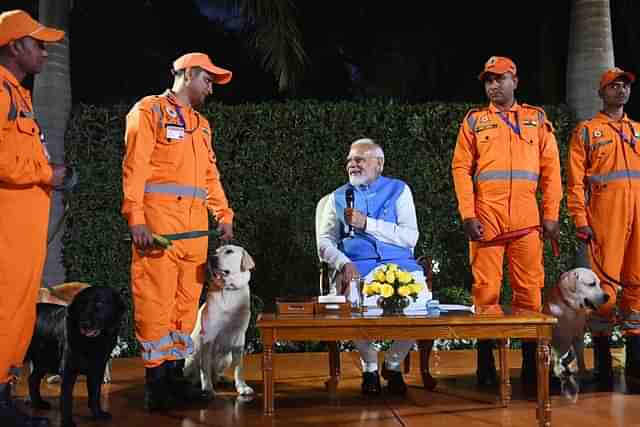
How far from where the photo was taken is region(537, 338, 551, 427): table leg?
3846 mm

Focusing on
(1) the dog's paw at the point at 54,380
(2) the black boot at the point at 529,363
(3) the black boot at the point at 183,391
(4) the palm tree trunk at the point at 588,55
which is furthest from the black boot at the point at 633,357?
(1) the dog's paw at the point at 54,380

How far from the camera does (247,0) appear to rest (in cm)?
706

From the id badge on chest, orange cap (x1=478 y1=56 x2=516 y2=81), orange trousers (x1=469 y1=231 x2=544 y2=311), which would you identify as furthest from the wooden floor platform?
orange cap (x1=478 y1=56 x2=516 y2=81)

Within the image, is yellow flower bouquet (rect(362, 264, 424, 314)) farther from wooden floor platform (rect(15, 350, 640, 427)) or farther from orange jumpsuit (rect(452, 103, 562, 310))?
orange jumpsuit (rect(452, 103, 562, 310))

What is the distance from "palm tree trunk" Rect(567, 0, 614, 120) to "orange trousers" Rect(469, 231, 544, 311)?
9.19 ft

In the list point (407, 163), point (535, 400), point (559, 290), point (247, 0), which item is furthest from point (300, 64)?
point (535, 400)

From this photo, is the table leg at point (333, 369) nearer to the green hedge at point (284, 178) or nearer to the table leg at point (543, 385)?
the table leg at point (543, 385)

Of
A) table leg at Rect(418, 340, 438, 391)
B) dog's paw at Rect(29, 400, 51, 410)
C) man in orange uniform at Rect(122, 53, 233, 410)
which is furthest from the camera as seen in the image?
table leg at Rect(418, 340, 438, 391)

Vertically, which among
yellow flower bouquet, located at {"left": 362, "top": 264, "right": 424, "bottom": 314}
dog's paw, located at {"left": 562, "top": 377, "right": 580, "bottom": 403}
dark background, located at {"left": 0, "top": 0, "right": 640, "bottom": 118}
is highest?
dark background, located at {"left": 0, "top": 0, "right": 640, "bottom": 118}

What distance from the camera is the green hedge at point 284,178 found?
Answer: 6891mm

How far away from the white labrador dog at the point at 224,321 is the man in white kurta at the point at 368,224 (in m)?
0.72

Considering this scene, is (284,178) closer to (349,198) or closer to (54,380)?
(349,198)

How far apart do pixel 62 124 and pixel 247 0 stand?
87.5 inches

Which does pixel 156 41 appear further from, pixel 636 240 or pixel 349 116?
pixel 636 240
